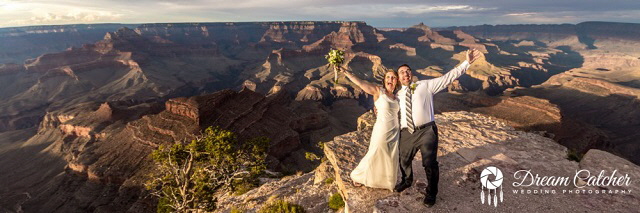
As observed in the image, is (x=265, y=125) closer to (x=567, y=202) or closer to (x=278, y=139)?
Result: (x=278, y=139)

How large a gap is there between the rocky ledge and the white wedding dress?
1.39 ft

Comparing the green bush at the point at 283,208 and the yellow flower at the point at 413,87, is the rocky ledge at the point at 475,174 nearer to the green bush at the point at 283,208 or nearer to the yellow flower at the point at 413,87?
the green bush at the point at 283,208

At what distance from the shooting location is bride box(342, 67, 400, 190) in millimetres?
7460

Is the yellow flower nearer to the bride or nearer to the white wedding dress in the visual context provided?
the bride

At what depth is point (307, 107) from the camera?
70188 mm

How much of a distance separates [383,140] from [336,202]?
10.9 feet

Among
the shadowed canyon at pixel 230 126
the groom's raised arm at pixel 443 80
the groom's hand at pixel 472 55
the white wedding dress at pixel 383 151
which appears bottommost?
the shadowed canyon at pixel 230 126

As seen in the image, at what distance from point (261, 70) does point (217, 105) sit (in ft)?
394

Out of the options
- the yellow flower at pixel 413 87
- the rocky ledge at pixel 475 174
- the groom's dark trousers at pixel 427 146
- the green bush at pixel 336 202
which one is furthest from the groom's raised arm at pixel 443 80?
the green bush at pixel 336 202

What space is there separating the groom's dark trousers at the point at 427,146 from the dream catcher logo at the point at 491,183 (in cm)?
176

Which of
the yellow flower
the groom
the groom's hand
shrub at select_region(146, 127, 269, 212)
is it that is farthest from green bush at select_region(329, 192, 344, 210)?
the groom's hand

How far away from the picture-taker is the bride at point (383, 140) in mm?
7460

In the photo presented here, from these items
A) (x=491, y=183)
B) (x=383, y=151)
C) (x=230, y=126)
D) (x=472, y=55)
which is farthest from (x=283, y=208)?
(x=230, y=126)

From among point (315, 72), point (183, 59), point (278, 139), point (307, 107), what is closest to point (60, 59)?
point (183, 59)
